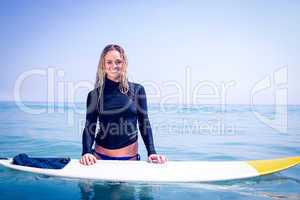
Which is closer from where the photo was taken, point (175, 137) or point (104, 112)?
point (104, 112)

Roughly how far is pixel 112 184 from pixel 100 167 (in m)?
0.21

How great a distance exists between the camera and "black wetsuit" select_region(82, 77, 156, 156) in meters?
2.62

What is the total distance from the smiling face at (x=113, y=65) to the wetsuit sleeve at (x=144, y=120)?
23 cm

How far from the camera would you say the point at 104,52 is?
8.52 ft

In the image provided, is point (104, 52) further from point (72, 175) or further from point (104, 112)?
point (72, 175)

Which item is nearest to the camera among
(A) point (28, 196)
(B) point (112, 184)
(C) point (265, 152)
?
(A) point (28, 196)

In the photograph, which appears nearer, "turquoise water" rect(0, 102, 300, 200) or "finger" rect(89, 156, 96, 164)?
"turquoise water" rect(0, 102, 300, 200)

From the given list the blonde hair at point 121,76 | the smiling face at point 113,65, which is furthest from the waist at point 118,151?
the smiling face at point 113,65

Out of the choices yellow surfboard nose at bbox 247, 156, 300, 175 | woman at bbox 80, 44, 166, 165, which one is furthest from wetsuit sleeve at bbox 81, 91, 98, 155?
yellow surfboard nose at bbox 247, 156, 300, 175

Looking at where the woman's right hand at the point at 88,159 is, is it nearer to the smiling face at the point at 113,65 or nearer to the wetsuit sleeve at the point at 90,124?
the wetsuit sleeve at the point at 90,124

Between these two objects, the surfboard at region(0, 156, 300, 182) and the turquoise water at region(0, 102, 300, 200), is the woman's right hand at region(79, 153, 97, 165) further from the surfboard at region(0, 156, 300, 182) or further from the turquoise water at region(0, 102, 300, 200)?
the turquoise water at region(0, 102, 300, 200)

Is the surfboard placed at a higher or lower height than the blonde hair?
lower

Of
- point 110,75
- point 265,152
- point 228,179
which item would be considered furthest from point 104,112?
point 265,152

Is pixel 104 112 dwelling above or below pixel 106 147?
above
